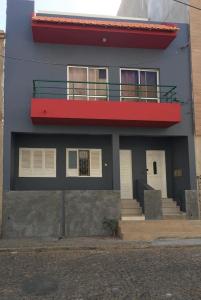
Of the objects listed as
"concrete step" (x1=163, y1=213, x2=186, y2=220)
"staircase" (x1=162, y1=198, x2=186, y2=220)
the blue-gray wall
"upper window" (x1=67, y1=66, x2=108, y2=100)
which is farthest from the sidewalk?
"upper window" (x1=67, y1=66, x2=108, y2=100)

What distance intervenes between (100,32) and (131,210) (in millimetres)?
7320

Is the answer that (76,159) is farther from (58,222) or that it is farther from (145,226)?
(145,226)

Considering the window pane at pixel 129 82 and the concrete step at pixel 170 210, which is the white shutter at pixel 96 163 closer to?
the window pane at pixel 129 82

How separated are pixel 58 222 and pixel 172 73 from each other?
7.81 m

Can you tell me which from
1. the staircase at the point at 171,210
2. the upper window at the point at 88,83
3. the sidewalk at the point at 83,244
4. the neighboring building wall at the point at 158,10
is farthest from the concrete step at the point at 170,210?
the neighboring building wall at the point at 158,10

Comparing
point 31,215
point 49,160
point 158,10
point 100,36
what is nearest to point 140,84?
point 100,36

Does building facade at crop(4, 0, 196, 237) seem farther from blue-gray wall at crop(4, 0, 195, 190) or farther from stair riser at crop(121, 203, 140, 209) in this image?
stair riser at crop(121, 203, 140, 209)

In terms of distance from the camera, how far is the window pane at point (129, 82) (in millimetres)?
16250

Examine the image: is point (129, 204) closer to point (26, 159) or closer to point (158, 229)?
point (158, 229)

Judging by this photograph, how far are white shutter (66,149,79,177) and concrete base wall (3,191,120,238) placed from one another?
2501 millimetres

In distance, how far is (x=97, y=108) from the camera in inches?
580

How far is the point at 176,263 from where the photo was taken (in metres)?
9.39

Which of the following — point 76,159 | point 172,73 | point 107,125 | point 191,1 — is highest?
point 191,1

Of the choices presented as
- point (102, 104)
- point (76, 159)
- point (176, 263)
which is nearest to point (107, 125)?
point (102, 104)
